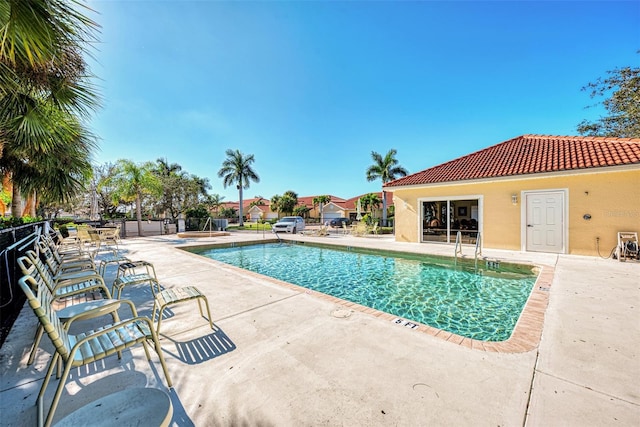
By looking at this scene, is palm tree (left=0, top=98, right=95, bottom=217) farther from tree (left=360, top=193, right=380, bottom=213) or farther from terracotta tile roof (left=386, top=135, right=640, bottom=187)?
tree (left=360, top=193, right=380, bottom=213)

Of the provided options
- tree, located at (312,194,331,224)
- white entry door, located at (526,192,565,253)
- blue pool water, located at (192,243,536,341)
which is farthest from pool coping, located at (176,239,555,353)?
tree, located at (312,194,331,224)

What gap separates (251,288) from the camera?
208 inches

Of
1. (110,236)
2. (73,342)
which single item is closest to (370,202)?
(110,236)

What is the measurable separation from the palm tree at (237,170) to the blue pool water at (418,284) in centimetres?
2425

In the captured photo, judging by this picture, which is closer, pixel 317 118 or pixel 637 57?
pixel 637 57

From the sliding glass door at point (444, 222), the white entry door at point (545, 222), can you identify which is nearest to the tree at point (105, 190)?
the sliding glass door at point (444, 222)

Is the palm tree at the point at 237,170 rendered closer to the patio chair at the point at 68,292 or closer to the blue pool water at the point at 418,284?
the blue pool water at the point at 418,284

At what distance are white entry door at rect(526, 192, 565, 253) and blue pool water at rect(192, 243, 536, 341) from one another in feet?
10.1

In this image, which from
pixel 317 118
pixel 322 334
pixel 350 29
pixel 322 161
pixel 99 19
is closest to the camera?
pixel 99 19

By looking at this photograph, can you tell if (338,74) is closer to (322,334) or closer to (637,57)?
(322,334)

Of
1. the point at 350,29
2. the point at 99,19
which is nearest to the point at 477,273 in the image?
the point at 99,19

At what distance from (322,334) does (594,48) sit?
1796cm

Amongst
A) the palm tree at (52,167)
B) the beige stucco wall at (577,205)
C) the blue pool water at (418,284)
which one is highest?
the palm tree at (52,167)

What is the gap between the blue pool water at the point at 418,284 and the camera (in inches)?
186
